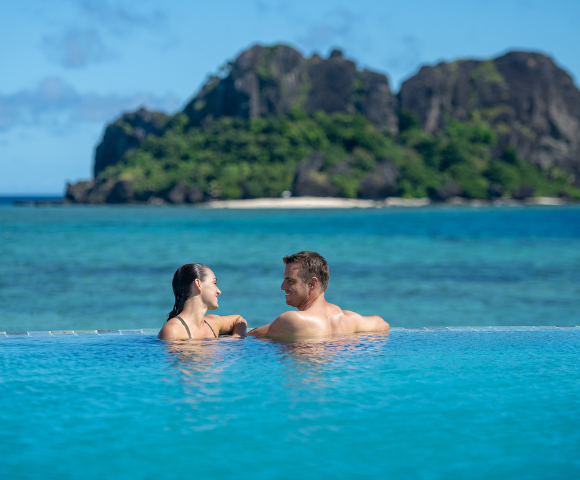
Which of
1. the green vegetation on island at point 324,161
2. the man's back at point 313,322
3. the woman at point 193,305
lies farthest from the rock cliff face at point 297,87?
the woman at point 193,305

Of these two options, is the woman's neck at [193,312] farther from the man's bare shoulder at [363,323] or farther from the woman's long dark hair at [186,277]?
the man's bare shoulder at [363,323]

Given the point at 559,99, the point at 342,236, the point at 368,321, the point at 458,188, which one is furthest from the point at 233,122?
the point at 368,321

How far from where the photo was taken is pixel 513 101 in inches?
6329

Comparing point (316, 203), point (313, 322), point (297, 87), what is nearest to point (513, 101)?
point (297, 87)

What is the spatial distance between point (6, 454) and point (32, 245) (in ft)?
115

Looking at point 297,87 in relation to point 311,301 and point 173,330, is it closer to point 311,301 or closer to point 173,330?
point 311,301

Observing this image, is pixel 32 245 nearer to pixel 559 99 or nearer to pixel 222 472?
pixel 222 472

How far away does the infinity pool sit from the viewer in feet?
14.7

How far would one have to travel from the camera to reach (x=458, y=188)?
125 meters

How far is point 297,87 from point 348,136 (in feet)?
74.8

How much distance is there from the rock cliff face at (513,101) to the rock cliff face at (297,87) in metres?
9.37

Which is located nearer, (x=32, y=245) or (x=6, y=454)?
(x=6, y=454)

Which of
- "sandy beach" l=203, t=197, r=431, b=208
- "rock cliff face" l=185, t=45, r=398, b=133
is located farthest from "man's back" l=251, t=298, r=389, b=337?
"rock cliff face" l=185, t=45, r=398, b=133

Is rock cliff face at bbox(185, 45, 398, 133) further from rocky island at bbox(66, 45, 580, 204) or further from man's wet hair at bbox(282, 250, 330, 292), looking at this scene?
man's wet hair at bbox(282, 250, 330, 292)
